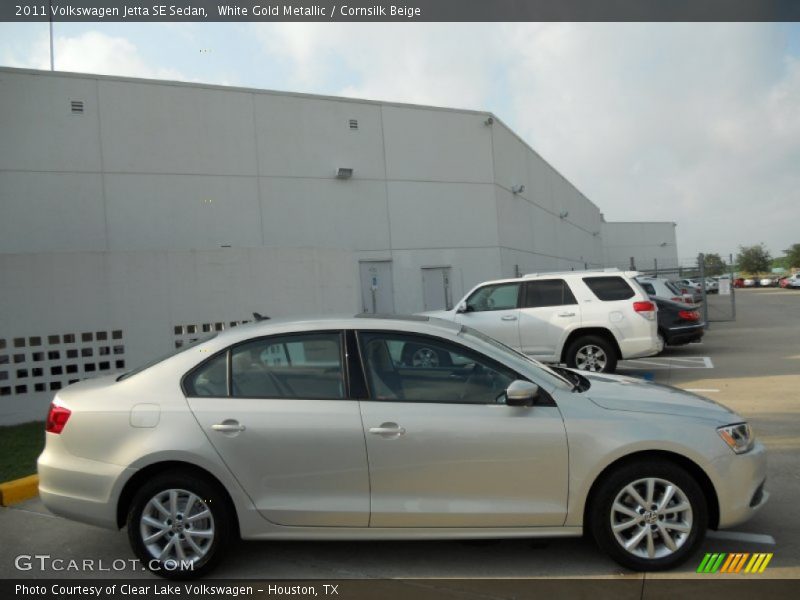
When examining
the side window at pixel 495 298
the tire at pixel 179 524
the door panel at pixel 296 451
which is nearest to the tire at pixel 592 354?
the side window at pixel 495 298

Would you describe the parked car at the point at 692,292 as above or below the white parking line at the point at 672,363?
above

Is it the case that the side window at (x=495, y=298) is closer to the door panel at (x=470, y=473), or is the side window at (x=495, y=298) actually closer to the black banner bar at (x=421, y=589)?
the door panel at (x=470, y=473)

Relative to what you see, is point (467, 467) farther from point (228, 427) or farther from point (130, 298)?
point (130, 298)

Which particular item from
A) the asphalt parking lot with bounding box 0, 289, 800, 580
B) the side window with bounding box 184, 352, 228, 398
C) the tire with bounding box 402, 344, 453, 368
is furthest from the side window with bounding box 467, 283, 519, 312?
the side window with bounding box 184, 352, 228, 398

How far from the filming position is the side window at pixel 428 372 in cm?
398

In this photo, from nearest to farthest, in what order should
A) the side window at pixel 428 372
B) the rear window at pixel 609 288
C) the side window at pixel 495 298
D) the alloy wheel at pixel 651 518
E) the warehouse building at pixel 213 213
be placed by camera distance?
1. the alloy wheel at pixel 651 518
2. the side window at pixel 428 372
3. the warehouse building at pixel 213 213
4. the rear window at pixel 609 288
5. the side window at pixel 495 298

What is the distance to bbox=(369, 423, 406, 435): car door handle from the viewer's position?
12.5 feet

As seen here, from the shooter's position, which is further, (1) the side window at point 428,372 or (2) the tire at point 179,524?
(1) the side window at point 428,372

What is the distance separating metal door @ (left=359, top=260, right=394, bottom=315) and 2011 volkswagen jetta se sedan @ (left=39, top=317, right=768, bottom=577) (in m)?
15.5

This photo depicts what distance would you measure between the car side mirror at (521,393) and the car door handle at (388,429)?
Result: 2.17ft

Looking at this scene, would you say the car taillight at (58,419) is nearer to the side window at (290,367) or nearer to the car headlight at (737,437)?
the side window at (290,367)

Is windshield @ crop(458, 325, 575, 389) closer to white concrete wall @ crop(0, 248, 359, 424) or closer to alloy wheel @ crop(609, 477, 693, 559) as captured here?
alloy wheel @ crop(609, 477, 693, 559)

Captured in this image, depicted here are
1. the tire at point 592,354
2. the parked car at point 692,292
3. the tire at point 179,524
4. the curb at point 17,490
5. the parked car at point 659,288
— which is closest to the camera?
the tire at point 179,524

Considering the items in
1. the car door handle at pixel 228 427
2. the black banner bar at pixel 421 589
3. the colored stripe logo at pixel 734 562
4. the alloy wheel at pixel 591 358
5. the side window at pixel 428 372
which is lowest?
the colored stripe logo at pixel 734 562
